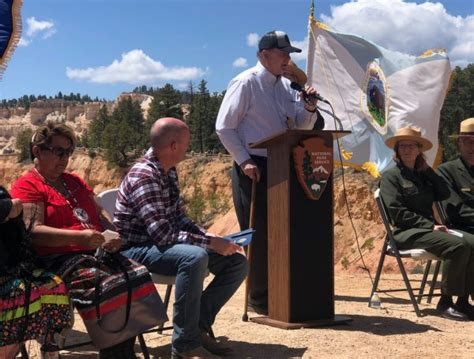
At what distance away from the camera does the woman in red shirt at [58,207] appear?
3.72 metres

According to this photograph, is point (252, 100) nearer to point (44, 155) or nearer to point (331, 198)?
point (331, 198)

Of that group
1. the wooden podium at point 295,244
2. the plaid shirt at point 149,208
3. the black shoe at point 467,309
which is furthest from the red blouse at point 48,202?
the black shoe at point 467,309

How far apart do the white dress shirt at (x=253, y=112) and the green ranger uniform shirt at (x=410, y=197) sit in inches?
43.9

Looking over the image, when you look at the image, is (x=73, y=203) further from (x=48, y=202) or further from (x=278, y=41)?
(x=278, y=41)

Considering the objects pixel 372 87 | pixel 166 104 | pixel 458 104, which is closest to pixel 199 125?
pixel 166 104

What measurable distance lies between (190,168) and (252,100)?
43.6 metres

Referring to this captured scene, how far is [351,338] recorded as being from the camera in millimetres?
4715

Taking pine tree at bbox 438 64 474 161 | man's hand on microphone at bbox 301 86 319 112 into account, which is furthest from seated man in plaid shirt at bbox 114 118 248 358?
pine tree at bbox 438 64 474 161

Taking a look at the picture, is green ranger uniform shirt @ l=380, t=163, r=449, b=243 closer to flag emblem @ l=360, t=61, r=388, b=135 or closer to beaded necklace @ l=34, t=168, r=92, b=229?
beaded necklace @ l=34, t=168, r=92, b=229

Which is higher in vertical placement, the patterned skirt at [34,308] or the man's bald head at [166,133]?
the man's bald head at [166,133]

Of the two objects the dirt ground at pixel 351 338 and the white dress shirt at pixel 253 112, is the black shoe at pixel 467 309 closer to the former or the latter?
the dirt ground at pixel 351 338

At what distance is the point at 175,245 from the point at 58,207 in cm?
75

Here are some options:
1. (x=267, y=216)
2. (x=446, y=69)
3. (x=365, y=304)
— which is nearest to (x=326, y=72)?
(x=446, y=69)

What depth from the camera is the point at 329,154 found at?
5.04 m
